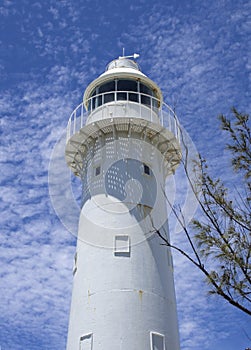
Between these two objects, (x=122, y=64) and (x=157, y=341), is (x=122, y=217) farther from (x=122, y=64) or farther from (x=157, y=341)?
(x=122, y=64)

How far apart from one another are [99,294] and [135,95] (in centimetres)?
813

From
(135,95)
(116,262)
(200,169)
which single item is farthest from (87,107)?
(200,169)

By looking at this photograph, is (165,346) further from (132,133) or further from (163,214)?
(132,133)

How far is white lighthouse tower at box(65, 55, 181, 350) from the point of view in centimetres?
1239

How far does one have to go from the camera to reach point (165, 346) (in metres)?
12.3

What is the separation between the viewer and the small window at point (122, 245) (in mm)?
13445

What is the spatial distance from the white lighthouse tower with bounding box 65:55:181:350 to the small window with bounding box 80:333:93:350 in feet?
0.10

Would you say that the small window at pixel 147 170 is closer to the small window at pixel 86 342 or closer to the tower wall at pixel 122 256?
the tower wall at pixel 122 256

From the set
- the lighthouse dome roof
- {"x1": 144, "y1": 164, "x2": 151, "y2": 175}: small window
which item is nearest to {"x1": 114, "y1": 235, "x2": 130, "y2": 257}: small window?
{"x1": 144, "y1": 164, "x2": 151, "y2": 175}: small window

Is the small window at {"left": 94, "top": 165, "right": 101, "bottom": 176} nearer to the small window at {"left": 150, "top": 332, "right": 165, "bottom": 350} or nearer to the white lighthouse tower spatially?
the white lighthouse tower

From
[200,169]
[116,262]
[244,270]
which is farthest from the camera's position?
[116,262]

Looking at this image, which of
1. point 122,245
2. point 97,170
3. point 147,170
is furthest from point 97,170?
point 122,245

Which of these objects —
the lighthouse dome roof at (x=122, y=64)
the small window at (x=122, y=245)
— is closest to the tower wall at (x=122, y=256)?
the small window at (x=122, y=245)

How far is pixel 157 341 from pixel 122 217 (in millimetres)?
4063
